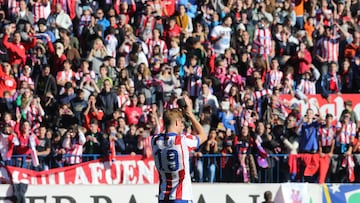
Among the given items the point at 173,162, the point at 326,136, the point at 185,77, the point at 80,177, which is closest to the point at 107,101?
the point at 185,77

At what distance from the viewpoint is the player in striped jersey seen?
45.0 feet

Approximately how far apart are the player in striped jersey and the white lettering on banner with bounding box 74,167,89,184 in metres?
7.54

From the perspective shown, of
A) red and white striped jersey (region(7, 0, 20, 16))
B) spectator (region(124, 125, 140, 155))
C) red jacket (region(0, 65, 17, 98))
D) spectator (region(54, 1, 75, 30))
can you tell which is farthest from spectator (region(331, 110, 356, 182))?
red and white striped jersey (region(7, 0, 20, 16))

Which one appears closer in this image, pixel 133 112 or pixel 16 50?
pixel 133 112

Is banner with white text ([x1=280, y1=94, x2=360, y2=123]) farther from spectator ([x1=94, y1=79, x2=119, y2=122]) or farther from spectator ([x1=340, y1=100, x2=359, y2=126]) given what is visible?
spectator ([x1=94, y1=79, x2=119, y2=122])

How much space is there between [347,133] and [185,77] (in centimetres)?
361

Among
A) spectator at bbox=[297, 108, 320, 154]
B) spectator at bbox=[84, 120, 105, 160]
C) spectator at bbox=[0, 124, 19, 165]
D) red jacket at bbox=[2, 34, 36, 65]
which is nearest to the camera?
spectator at bbox=[0, 124, 19, 165]

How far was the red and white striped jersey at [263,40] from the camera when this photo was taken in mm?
25797

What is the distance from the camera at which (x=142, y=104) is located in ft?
76.1

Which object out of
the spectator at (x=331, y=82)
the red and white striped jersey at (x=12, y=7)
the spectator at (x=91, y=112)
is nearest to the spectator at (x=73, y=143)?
the spectator at (x=91, y=112)

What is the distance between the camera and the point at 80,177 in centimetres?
2141

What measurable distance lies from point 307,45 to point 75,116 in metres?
6.32

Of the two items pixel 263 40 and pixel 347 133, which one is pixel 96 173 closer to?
pixel 347 133

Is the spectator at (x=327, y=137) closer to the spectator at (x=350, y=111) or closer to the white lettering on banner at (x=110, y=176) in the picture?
the spectator at (x=350, y=111)
